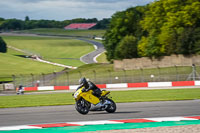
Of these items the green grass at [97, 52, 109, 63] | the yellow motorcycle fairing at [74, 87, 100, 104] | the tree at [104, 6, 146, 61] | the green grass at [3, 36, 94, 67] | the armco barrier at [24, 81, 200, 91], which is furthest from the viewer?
the green grass at [3, 36, 94, 67]

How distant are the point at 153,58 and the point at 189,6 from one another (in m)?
8.90

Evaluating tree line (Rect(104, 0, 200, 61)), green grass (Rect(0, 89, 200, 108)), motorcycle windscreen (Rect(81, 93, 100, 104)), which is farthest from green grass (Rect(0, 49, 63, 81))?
motorcycle windscreen (Rect(81, 93, 100, 104))

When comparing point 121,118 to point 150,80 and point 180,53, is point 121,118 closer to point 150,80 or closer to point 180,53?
point 150,80

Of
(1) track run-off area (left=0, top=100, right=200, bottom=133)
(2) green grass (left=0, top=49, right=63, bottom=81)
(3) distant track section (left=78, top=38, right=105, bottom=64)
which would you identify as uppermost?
(3) distant track section (left=78, top=38, right=105, bottom=64)

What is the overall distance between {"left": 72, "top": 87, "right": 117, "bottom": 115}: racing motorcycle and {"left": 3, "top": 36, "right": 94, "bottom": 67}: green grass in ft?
283

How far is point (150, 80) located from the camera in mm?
42375

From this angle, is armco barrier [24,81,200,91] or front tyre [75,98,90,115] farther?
armco barrier [24,81,200,91]

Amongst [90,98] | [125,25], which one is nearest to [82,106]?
[90,98]

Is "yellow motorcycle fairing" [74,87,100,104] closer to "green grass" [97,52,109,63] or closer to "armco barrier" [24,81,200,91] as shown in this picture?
"armco barrier" [24,81,200,91]

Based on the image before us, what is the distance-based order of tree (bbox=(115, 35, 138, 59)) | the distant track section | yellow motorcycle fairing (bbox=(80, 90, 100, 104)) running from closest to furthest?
1. yellow motorcycle fairing (bbox=(80, 90, 100, 104))
2. tree (bbox=(115, 35, 138, 59))
3. the distant track section

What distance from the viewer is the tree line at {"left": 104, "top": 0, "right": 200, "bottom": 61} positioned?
55094 mm

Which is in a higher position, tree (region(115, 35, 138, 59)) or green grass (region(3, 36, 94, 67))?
green grass (region(3, 36, 94, 67))

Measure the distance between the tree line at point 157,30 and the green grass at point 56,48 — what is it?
32.6 m

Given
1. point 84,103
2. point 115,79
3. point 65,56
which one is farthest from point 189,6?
point 65,56
